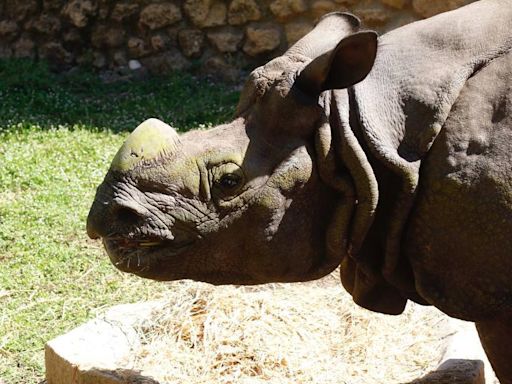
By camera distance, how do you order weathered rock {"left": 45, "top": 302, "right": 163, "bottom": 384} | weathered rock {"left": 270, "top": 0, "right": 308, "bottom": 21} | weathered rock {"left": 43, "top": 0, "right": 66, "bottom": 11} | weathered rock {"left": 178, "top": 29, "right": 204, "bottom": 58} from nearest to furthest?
weathered rock {"left": 45, "top": 302, "right": 163, "bottom": 384} → weathered rock {"left": 270, "top": 0, "right": 308, "bottom": 21} → weathered rock {"left": 178, "top": 29, "right": 204, "bottom": 58} → weathered rock {"left": 43, "top": 0, "right": 66, "bottom": 11}

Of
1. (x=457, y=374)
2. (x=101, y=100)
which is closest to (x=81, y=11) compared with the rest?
(x=101, y=100)

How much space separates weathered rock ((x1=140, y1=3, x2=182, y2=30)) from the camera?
9.62m

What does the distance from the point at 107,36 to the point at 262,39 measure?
1.66 meters

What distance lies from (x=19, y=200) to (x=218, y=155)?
432 cm

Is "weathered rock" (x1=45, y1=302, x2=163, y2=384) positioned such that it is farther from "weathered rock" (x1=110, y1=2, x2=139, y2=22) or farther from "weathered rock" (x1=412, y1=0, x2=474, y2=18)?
"weathered rock" (x1=110, y1=2, x2=139, y2=22)

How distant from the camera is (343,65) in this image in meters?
2.63

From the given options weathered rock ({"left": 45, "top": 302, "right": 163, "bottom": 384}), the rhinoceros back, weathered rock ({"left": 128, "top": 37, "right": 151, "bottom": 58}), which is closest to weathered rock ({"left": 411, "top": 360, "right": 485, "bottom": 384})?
weathered rock ({"left": 45, "top": 302, "right": 163, "bottom": 384})

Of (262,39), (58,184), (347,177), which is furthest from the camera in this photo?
(262,39)

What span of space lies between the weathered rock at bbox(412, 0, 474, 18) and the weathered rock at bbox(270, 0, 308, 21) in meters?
1.05

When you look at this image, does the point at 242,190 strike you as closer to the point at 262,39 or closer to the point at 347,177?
the point at 347,177

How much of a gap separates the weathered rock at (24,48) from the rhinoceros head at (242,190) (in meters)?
7.69

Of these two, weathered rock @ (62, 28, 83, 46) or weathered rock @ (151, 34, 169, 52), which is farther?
weathered rock @ (62, 28, 83, 46)

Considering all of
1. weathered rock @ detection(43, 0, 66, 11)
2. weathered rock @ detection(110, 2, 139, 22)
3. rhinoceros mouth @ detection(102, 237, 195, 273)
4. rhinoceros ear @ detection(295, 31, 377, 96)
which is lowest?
weathered rock @ detection(43, 0, 66, 11)

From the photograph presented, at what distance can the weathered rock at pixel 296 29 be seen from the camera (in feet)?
29.8
